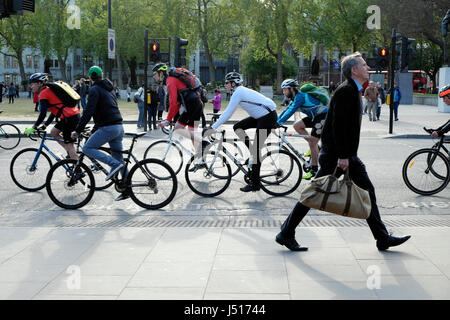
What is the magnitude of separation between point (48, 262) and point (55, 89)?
429 cm

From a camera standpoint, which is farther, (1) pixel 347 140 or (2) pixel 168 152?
(2) pixel 168 152

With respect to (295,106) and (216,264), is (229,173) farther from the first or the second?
(216,264)

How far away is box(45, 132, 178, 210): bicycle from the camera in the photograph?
724cm

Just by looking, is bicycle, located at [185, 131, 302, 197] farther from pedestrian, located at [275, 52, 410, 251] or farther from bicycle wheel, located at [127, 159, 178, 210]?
pedestrian, located at [275, 52, 410, 251]

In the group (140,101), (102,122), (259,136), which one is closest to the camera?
(102,122)

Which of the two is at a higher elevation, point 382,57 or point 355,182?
point 382,57

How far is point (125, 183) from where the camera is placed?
7414 millimetres

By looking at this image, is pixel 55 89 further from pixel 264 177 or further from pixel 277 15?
pixel 277 15

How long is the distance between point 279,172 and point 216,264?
3.80 metres

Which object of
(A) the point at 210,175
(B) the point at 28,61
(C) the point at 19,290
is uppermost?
(B) the point at 28,61

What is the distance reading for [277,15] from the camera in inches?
2047

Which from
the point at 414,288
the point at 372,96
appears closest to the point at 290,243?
the point at 414,288
